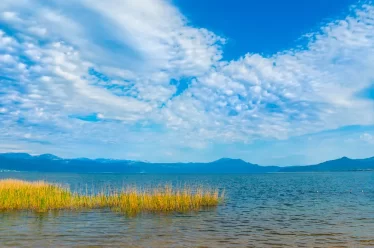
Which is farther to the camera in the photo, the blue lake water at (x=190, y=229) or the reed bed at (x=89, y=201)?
the reed bed at (x=89, y=201)

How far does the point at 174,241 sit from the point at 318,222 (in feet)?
43.4

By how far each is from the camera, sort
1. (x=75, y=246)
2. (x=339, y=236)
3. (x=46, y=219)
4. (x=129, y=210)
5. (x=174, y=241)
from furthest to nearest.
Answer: (x=129, y=210), (x=46, y=219), (x=339, y=236), (x=174, y=241), (x=75, y=246)

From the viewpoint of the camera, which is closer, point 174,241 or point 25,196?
point 174,241

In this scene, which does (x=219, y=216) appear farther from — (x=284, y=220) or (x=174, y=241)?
(x=174, y=241)

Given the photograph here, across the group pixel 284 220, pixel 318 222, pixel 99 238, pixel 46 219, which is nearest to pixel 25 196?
pixel 46 219

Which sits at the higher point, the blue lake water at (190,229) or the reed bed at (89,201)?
the reed bed at (89,201)

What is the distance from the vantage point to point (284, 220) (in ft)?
91.7

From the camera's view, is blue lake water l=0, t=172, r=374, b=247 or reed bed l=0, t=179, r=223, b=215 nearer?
blue lake water l=0, t=172, r=374, b=247

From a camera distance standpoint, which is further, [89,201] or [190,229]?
[89,201]

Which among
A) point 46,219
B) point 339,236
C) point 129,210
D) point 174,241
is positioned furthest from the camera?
point 129,210

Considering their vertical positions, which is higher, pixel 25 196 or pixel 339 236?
pixel 25 196

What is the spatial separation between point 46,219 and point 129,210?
290 inches

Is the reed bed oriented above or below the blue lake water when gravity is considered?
above

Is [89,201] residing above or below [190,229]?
above
